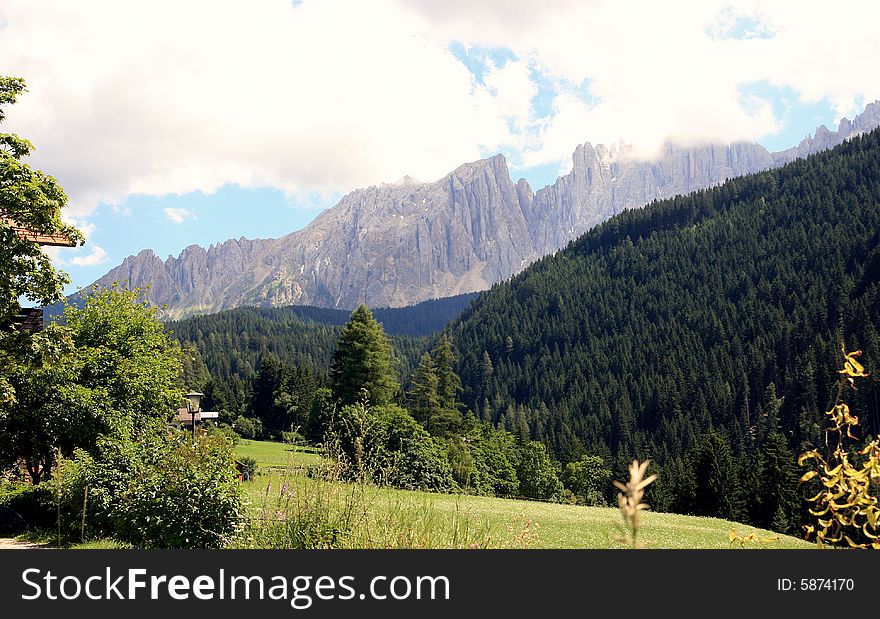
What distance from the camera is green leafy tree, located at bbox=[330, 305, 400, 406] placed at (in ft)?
154

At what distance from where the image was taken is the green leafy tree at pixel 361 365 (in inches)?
1853

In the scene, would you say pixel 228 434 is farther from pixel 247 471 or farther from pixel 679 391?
pixel 679 391

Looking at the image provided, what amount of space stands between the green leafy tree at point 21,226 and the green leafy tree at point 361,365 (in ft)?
108

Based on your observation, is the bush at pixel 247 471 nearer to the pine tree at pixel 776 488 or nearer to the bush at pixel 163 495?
the bush at pixel 163 495

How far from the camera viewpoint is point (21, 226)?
1362cm

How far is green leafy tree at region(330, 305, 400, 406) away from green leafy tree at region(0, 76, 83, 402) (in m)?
33.1

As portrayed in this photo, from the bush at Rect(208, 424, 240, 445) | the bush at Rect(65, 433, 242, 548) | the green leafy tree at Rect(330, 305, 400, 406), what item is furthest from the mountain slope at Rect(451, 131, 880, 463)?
the bush at Rect(65, 433, 242, 548)

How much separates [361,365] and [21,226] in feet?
112

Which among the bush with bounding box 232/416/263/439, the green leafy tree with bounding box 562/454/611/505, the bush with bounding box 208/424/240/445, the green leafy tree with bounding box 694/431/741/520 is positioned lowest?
the green leafy tree with bounding box 562/454/611/505

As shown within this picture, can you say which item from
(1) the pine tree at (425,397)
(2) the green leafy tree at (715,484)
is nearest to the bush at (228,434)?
(1) the pine tree at (425,397)

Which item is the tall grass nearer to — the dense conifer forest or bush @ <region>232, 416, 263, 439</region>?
the dense conifer forest

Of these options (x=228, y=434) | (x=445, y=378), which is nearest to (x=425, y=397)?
(x=445, y=378)
